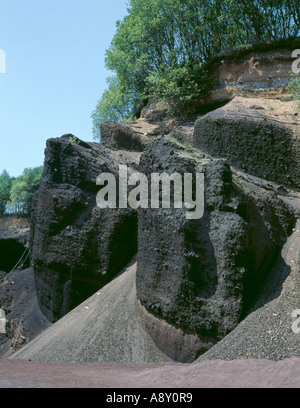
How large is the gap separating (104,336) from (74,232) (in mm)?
4801

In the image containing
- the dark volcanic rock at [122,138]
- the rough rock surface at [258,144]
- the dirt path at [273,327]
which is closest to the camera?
the dirt path at [273,327]

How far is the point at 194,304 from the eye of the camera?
9.34 metres

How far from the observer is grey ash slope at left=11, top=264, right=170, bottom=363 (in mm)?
9984

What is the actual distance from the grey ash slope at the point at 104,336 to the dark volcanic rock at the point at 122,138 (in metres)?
10.2

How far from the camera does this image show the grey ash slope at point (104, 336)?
9.98m

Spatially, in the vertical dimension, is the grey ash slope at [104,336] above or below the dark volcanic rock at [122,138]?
below

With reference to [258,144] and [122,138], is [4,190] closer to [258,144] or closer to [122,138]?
[122,138]

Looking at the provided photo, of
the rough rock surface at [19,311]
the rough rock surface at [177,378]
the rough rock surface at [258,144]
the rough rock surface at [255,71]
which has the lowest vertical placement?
the rough rock surface at [19,311]

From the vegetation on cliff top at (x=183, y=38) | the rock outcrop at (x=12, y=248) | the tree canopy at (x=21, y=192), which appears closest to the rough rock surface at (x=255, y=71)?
the vegetation on cliff top at (x=183, y=38)

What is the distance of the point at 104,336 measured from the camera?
10461mm

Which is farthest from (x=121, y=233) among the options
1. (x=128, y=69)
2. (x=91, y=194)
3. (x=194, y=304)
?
(x=128, y=69)

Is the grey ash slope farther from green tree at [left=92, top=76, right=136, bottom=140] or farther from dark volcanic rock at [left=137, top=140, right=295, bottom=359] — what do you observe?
green tree at [left=92, top=76, right=136, bottom=140]

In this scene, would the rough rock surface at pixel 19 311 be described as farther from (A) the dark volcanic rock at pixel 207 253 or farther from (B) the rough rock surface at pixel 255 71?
(B) the rough rock surface at pixel 255 71

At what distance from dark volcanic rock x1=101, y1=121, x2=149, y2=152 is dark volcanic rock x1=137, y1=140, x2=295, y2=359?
1089 cm
